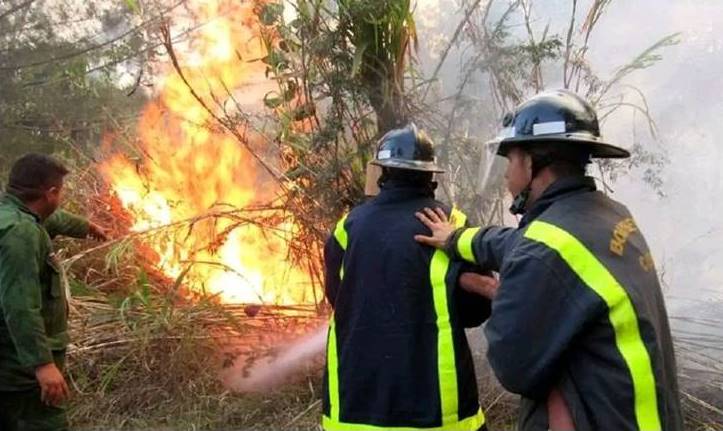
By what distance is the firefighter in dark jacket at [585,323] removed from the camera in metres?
1.84

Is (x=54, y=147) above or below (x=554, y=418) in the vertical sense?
above

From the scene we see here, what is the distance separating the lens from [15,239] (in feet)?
10.9

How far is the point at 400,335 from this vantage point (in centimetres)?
271

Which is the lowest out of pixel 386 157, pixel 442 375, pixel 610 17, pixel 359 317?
pixel 442 375

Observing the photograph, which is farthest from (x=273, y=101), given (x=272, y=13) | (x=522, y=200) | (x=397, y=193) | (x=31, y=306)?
(x=522, y=200)

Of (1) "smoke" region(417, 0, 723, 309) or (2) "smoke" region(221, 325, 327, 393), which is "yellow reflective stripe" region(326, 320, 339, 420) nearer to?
(2) "smoke" region(221, 325, 327, 393)

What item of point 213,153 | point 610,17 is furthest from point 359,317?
point 610,17

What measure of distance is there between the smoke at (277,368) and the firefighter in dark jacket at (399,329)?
2319 millimetres

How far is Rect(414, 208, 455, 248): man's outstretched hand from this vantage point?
2.69m

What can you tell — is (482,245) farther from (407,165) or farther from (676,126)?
(676,126)

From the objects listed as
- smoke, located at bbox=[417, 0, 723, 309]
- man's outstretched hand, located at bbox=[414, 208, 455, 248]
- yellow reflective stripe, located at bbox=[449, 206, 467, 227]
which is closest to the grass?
smoke, located at bbox=[417, 0, 723, 309]

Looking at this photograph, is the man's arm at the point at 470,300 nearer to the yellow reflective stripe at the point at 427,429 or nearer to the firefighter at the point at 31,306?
the yellow reflective stripe at the point at 427,429

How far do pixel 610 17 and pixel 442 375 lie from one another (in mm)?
5039

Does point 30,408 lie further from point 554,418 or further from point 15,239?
point 554,418
